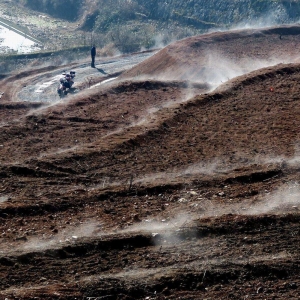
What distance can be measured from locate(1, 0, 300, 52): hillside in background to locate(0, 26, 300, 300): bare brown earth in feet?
113

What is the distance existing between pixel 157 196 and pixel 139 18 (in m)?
63.1

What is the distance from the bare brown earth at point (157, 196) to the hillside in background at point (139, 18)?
34.3 metres

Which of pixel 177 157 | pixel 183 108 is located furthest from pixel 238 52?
pixel 177 157

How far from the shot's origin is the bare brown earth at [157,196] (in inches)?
364

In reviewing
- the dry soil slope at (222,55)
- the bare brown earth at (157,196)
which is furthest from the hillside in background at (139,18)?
the bare brown earth at (157,196)

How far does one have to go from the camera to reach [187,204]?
12.0m

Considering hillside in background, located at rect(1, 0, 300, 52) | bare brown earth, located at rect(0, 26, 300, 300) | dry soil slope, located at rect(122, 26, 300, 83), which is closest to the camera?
bare brown earth, located at rect(0, 26, 300, 300)

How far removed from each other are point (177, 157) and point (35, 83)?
78.9ft

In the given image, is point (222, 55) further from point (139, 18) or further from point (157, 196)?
point (139, 18)

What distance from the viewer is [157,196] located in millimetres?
12555

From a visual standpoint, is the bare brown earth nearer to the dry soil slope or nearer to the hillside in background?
the dry soil slope

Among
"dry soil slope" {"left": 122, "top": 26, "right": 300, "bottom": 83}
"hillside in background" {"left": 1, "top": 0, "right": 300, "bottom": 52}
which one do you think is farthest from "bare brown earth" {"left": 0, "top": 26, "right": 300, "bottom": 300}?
"hillside in background" {"left": 1, "top": 0, "right": 300, "bottom": 52}

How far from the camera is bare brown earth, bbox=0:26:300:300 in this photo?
9258mm

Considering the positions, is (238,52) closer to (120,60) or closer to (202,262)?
(120,60)
